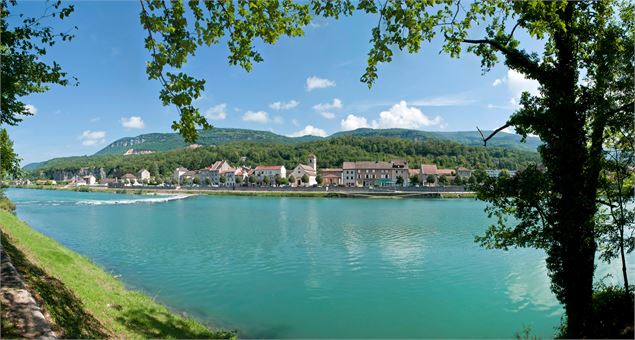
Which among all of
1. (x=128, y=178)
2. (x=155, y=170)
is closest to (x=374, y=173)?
(x=155, y=170)

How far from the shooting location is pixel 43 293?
21.6 feet

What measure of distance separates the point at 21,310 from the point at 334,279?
12.6 meters

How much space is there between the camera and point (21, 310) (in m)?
4.79

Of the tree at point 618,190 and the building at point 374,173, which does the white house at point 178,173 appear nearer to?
the building at point 374,173

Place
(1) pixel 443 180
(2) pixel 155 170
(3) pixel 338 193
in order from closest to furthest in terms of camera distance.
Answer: (3) pixel 338 193 → (1) pixel 443 180 → (2) pixel 155 170

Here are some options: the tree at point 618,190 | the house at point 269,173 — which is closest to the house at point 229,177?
the house at point 269,173

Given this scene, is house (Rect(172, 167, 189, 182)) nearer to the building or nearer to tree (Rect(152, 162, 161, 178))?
tree (Rect(152, 162, 161, 178))

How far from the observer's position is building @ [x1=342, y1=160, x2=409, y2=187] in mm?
110500

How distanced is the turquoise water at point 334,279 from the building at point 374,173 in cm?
8211

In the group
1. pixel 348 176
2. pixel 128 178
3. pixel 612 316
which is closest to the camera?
pixel 612 316

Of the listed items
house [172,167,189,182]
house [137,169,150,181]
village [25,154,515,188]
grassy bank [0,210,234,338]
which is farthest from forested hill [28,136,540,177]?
grassy bank [0,210,234,338]

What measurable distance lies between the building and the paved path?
10541 cm

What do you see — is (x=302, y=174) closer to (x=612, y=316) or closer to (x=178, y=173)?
(x=178, y=173)

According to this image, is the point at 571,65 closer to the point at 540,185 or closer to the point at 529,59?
the point at 529,59
